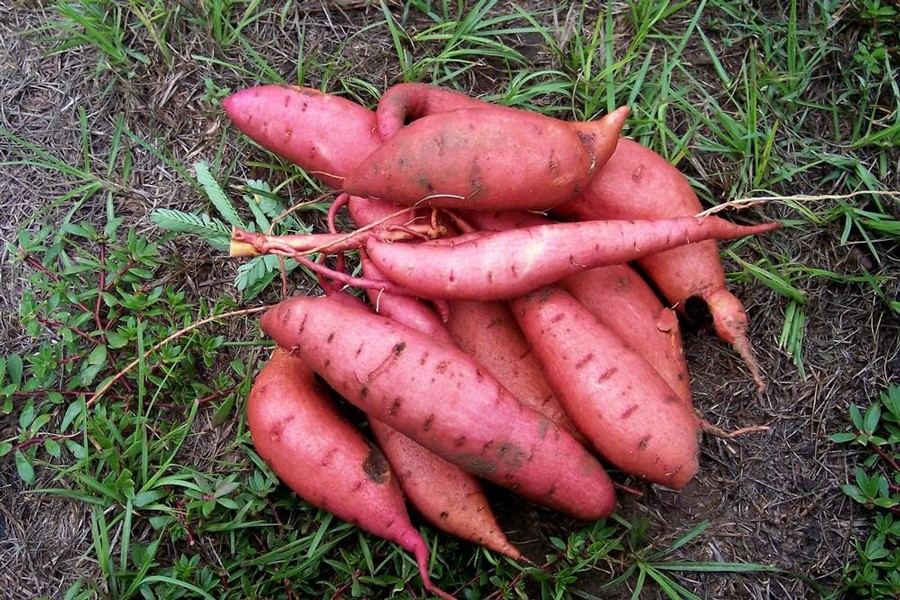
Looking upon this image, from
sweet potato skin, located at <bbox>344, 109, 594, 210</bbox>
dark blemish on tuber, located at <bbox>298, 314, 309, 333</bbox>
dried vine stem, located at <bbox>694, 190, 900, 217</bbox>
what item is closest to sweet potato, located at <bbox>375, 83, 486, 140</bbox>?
sweet potato skin, located at <bbox>344, 109, 594, 210</bbox>

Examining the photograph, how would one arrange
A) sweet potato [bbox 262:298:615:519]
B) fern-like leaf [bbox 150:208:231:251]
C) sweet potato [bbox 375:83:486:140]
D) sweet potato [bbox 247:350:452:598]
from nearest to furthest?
sweet potato [bbox 262:298:615:519] → sweet potato [bbox 247:350:452:598] → sweet potato [bbox 375:83:486:140] → fern-like leaf [bbox 150:208:231:251]

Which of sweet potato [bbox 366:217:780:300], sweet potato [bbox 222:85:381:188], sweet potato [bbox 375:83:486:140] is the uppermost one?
sweet potato [bbox 375:83:486:140]

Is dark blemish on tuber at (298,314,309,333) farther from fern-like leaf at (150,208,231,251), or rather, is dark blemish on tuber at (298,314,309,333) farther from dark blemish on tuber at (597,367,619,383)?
dark blemish on tuber at (597,367,619,383)

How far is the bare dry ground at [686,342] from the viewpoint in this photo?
7.07 ft

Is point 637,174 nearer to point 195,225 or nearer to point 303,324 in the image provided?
point 303,324

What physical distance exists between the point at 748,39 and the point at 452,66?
1.07 m

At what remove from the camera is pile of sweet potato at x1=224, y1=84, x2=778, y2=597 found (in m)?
1.93

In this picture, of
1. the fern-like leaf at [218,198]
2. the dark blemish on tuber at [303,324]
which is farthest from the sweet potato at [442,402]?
the fern-like leaf at [218,198]

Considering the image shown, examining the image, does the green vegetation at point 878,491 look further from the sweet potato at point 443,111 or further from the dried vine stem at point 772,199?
the sweet potato at point 443,111

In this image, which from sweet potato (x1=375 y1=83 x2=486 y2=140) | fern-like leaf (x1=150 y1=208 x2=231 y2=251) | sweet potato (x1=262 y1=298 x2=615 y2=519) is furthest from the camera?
fern-like leaf (x1=150 y1=208 x2=231 y2=251)

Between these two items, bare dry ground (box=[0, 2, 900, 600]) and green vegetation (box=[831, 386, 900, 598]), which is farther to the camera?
bare dry ground (box=[0, 2, 900, 600])

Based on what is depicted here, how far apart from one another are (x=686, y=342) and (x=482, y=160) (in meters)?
0.97

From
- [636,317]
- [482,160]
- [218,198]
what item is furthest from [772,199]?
[218,198]

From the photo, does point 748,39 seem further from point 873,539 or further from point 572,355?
point 873,539
